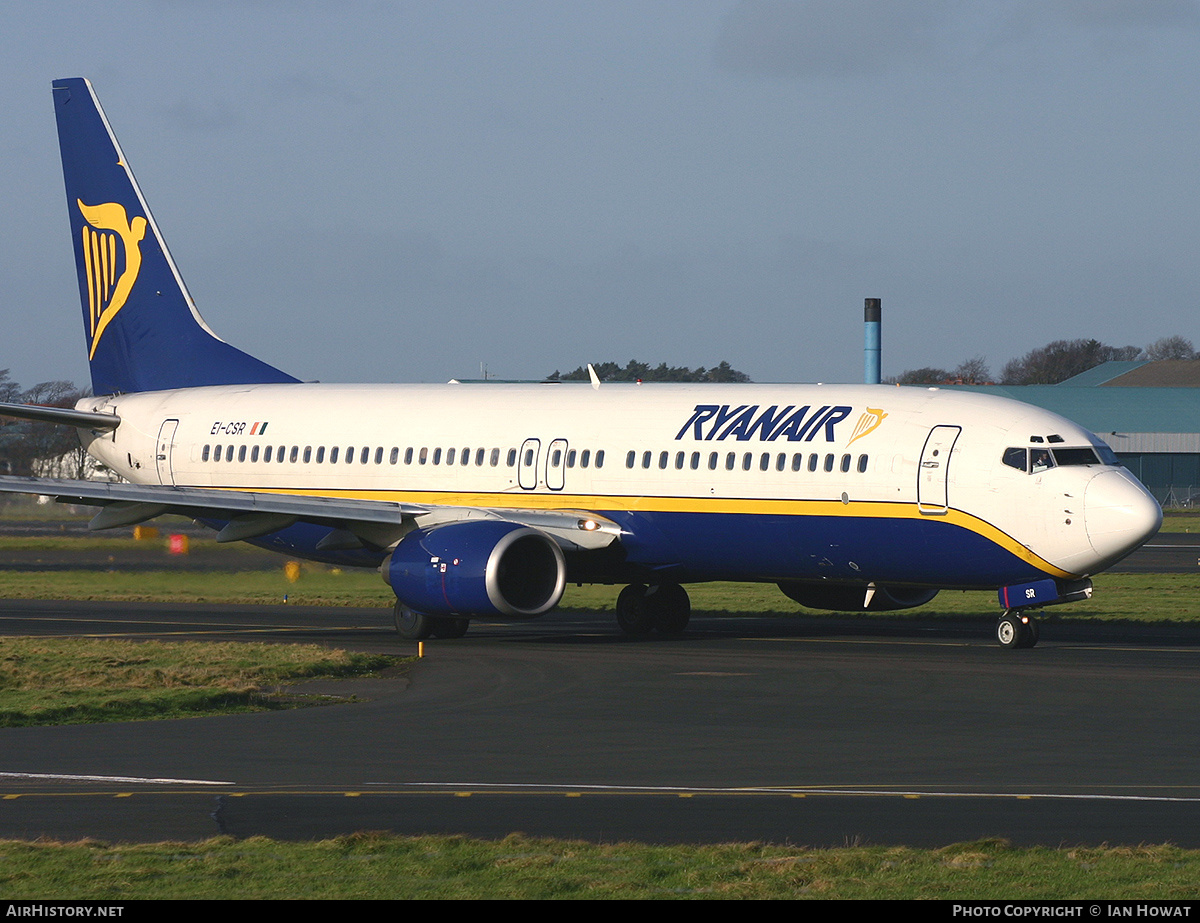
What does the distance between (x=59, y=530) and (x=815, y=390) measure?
47.4 metres

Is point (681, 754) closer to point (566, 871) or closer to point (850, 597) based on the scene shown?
point (566, 871)

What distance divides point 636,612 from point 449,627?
3616mm

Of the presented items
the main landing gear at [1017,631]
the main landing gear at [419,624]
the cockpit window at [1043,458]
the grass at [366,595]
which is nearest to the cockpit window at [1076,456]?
the cockpit window at [1043,458]

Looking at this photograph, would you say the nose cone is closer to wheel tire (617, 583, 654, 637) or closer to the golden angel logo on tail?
the golden angel logo on tail

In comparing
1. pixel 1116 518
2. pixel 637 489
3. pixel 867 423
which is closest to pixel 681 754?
pixel 1116 518

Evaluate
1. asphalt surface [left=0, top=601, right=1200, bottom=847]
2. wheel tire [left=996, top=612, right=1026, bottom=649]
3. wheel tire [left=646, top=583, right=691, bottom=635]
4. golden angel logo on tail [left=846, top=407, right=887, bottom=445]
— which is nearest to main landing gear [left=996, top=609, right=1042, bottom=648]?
wheel tire [left=996, top=612, right=1026, bottom=649]

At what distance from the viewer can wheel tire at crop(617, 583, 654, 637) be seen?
1282 inches

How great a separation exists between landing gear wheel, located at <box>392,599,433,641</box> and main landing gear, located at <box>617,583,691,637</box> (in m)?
3.88

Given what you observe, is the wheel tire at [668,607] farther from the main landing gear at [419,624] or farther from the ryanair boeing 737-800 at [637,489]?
the main landing gear at [419,624]

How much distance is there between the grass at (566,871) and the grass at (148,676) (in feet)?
28.2

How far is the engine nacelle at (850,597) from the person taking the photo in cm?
3133

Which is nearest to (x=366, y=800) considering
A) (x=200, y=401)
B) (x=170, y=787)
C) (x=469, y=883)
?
(x=170, y=787)

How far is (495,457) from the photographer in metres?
32.9

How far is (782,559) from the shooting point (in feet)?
96.8
